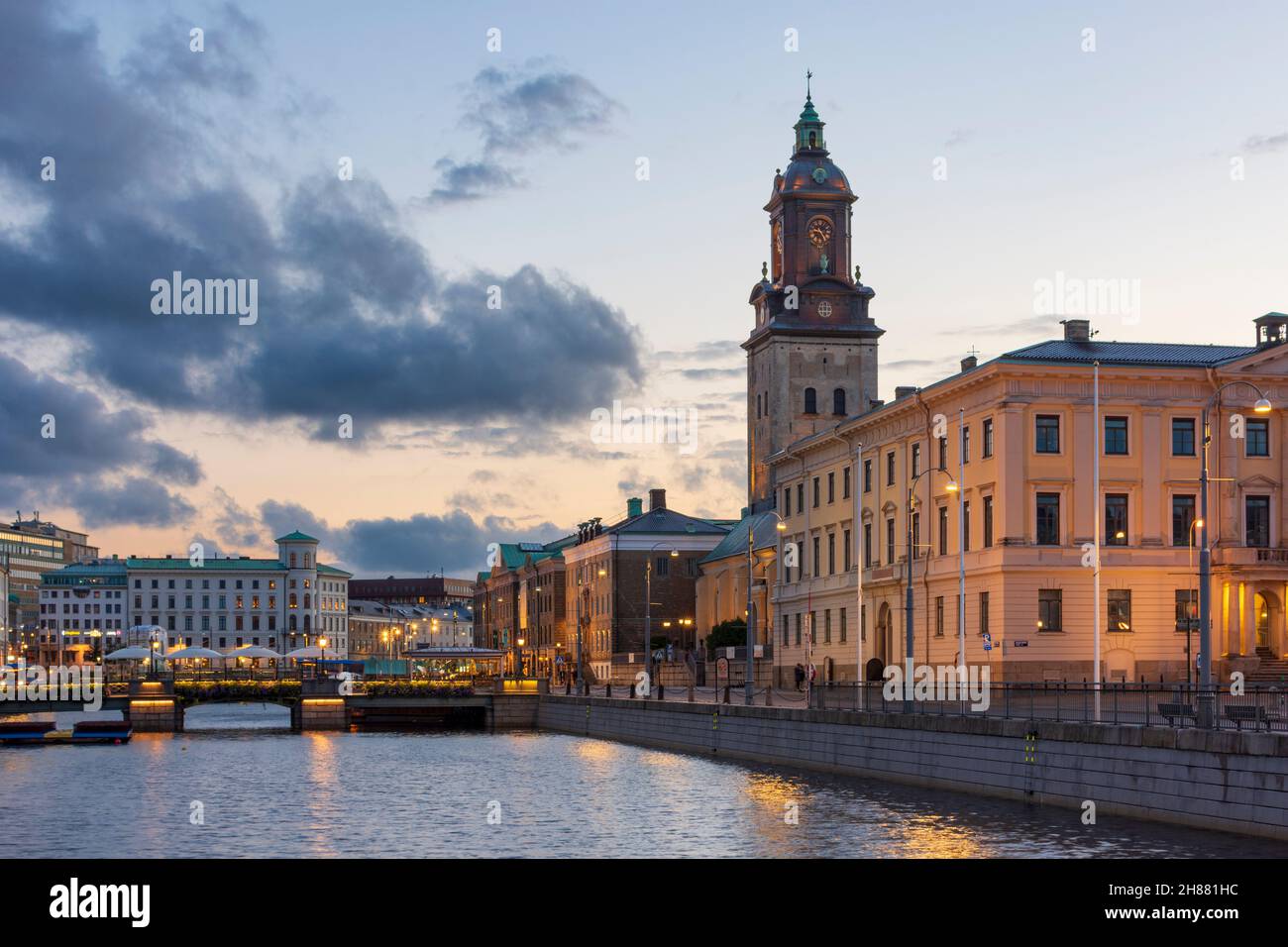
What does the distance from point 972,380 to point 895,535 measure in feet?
42.6

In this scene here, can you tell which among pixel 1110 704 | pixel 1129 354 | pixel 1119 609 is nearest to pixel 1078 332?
pixel 1129 354

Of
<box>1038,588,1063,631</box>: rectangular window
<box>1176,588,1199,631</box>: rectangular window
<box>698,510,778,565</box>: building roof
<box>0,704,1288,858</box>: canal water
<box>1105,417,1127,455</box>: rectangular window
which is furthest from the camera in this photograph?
<box>698,510,778,565</box>: building roof

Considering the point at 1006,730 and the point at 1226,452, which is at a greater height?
the point at 1226,452

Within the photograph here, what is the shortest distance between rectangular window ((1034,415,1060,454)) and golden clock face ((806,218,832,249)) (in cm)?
7518

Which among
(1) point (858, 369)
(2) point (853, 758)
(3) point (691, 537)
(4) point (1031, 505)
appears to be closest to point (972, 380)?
(4) point (1031, 505)

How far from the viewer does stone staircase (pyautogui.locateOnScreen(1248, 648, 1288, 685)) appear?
2881 inches

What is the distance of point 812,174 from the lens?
151375mm

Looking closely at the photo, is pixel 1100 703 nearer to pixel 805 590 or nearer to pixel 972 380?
pixel 972 380

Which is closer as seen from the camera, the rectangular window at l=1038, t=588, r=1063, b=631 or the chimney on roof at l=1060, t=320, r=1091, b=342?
the rectangular window at l=1038, t=588, r=1063, b=631

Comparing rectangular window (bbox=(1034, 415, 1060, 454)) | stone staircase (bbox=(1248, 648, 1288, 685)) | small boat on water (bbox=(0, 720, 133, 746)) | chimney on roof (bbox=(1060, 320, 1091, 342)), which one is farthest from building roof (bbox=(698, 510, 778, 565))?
stone staircase (bbox=(1248, 648, 1288, 685))

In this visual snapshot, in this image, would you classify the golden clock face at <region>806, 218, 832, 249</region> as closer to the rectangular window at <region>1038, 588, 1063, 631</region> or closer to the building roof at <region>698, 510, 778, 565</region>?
the building roof at <region>698, 510, 778, 565</region>

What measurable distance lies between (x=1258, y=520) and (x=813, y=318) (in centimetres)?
7554

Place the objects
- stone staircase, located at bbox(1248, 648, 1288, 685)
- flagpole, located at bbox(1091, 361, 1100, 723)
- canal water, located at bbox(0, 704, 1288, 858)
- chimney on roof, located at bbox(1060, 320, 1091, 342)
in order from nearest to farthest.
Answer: canal water, located at bbox(0, 704, 1288, 858) < flagpole, located at bbox(1091, 361, 1100, 723) < stone staircase, located at bbox(1248, 648, 1288, 685) < chimney on roof, located at bbox(1060, 320, 1091, 342)

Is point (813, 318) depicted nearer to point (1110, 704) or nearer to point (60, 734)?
point (60, 734)
